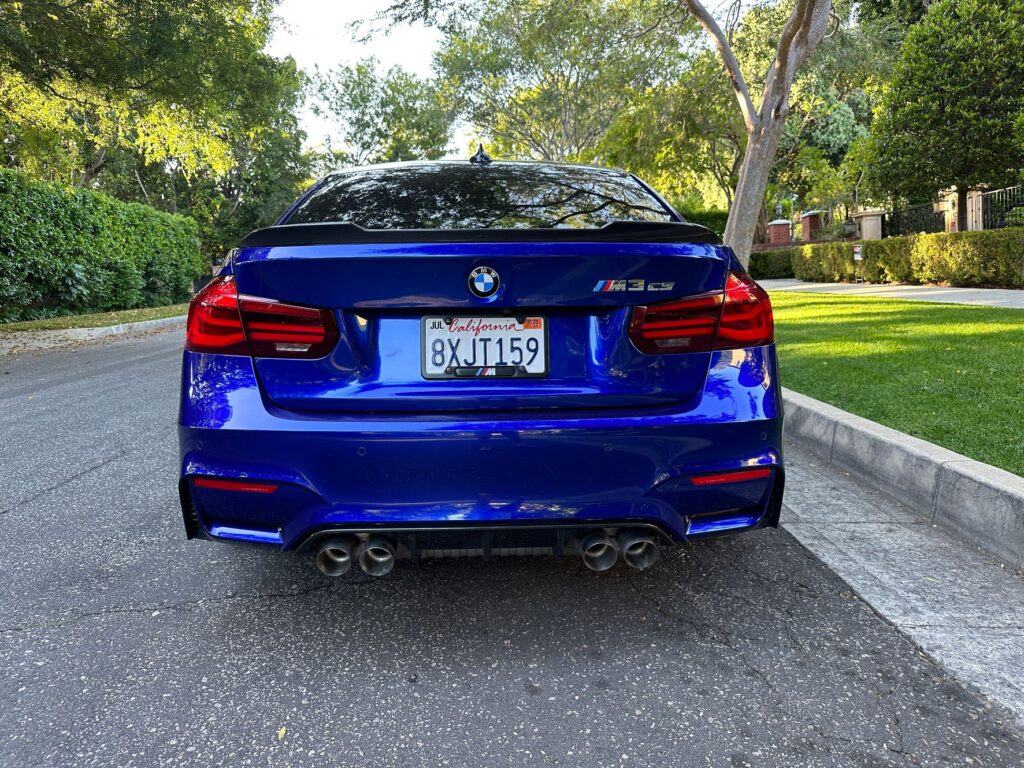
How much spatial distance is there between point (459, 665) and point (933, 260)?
15549 mm

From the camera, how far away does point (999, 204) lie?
1605cm

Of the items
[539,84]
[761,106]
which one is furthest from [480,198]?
[539,84]

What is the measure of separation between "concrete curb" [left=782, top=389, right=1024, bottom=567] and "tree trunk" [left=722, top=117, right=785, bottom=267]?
306 inches

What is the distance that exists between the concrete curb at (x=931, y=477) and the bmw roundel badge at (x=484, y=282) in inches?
85.8

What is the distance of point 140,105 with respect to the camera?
539 inches

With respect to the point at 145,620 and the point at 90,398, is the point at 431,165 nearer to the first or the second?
the point at 145,620

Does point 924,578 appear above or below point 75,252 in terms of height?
below

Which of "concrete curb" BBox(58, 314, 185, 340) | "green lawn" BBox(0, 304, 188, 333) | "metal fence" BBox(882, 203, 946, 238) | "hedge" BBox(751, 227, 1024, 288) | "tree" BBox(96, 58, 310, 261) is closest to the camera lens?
"concrete curb" BBox(58, 314, 185, 340)

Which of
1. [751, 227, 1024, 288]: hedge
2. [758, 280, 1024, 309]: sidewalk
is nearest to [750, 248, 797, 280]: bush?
[751, 227, 1024, 288]: hedge

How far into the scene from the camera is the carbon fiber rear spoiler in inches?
80.5

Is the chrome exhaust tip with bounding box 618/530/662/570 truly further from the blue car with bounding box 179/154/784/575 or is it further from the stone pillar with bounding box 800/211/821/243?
the stone pillar with bounding box 800/211/821/243

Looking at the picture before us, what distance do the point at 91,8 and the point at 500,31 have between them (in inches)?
703

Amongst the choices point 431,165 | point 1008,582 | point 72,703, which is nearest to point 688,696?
point 1008,582

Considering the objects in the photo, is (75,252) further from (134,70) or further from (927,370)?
(927,370)
